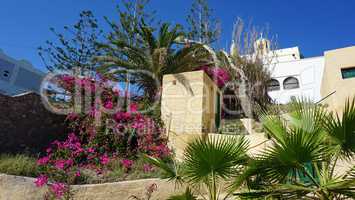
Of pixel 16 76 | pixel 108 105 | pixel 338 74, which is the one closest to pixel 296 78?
pixel 338 74

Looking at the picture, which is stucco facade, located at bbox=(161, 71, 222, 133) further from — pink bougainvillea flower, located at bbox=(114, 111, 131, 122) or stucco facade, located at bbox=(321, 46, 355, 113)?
stucco facade, located at bbox=(321, 46, 355, 113)

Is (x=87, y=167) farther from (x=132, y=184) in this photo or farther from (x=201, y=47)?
(x=201, y=47)

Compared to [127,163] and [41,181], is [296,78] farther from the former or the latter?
[41,181]

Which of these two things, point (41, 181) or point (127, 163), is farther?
point (127, 163)

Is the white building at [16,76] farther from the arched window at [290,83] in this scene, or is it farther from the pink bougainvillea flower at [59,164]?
the arched window at [290,83]

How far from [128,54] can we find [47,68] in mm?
8400

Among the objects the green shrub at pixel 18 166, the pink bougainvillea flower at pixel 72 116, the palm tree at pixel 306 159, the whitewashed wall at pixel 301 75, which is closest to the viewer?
the palm tree at pixel 306 159

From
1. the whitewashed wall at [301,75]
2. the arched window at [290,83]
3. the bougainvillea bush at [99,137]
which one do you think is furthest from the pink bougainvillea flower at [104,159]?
the arched window at [290,83]

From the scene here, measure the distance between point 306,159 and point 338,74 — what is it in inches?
431

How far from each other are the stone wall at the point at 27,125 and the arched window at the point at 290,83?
638 inches

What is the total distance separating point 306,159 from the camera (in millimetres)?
3191

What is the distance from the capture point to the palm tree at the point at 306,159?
10.4 feet

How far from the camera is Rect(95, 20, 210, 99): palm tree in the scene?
10570mm

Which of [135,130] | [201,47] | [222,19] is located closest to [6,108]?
[135,130]
